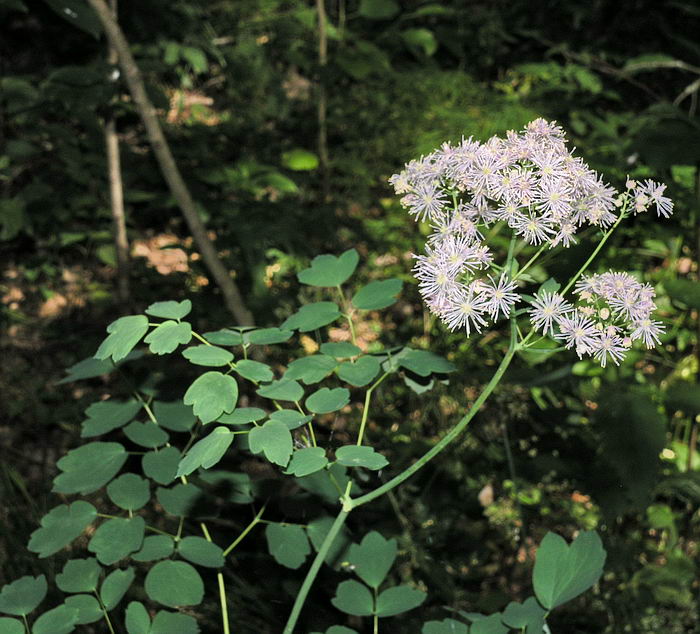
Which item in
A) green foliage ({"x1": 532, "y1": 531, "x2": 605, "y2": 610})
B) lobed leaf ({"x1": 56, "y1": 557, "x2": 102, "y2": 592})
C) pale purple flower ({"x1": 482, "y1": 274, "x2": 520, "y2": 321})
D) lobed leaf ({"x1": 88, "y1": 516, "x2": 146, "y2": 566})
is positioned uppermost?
pale purple flower ({"x1": 482, "y1": 274, "x2": 520, "y2": 321})

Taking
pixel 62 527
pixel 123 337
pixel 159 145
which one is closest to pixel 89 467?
pixel 62 527

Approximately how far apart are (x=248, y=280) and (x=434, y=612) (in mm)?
1358

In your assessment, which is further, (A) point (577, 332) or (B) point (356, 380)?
(B) point (356, 380)

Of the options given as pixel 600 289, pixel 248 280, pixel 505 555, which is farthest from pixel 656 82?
pixel 600 289

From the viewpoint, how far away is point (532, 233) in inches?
35.8

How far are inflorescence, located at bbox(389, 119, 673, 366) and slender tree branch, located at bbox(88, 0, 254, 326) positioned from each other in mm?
1043

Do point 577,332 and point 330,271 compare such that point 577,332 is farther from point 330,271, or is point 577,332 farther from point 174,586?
point 174,586

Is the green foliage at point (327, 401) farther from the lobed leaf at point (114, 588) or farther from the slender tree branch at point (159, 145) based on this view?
the slender tree branch at point (159, 145)

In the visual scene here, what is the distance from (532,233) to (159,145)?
4.01 ft

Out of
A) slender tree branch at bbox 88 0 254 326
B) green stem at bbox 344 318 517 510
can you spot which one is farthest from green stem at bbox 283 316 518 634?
slender tree branch at bbox 88 0 254 326

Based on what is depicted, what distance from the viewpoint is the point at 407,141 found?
2863mm

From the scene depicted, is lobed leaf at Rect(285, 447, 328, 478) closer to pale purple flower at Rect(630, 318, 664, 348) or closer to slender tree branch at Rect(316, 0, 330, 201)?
pale purple flower at Rect(630, 318, 664, 348)

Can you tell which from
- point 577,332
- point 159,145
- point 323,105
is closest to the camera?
point 577,332

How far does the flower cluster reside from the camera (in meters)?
0.87
